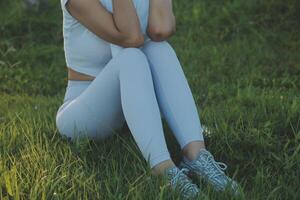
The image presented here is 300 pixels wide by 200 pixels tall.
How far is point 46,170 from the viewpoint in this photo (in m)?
2.77

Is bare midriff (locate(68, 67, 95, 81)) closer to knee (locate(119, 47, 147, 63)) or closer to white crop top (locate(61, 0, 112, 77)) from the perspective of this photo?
white crop top (locate(61, 0, 112, 77))

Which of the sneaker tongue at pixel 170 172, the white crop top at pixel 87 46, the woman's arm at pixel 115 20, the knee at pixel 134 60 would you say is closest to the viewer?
the sneaker tongue at pixel 170 172

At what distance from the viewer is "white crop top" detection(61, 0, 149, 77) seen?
3.19 meters

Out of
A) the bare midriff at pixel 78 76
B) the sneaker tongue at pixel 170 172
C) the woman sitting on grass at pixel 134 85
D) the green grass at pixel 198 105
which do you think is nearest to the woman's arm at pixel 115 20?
the woman sitting on grass at pixel 134 85

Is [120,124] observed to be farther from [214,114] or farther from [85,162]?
[214,114]

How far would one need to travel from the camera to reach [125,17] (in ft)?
10.0

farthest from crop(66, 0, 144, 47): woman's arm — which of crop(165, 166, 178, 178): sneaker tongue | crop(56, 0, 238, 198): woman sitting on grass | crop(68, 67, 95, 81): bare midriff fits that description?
crop(165, 166, 178, 178): sneaker tongue

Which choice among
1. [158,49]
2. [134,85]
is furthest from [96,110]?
[158,49]

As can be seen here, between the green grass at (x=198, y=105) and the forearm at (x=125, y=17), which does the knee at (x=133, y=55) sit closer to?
the forearm at (x=125, y=17)

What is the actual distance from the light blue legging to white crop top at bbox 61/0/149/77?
14 centimetres

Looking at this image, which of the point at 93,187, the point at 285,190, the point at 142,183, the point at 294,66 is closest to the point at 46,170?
the point at 93,187

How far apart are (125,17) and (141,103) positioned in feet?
1.44

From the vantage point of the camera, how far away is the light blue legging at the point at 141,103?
2842mm

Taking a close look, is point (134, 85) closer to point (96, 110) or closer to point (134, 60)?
point (134, 60)
